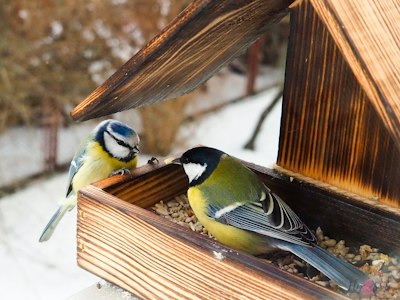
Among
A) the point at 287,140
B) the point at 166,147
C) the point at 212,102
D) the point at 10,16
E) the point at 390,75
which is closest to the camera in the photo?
the point at 390,75

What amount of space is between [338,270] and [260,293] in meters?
0.19

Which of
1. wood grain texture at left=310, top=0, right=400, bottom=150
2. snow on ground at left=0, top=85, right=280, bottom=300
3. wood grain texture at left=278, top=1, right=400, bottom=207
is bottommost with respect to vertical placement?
snow on ground at left=0, top=85, right=280, bottom=300

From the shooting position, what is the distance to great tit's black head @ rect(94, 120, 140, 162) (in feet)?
6.44

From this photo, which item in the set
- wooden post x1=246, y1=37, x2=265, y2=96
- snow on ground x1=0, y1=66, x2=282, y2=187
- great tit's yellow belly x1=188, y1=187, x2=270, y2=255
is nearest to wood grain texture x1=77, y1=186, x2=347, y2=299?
great tit's yellow belly x1=188, y1=187, x2=270, y2=255

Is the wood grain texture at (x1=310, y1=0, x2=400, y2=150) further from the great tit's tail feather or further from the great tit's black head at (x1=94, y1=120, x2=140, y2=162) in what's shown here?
the great tit's tail feather

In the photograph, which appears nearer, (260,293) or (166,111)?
(260,293)

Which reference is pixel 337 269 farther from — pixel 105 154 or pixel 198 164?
pixel 105 154

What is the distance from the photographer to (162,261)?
140 cm

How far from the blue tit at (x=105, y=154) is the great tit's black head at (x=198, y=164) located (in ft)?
1.25

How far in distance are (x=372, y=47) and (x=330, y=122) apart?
601 millimetres

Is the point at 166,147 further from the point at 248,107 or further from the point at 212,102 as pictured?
the point at 248,107

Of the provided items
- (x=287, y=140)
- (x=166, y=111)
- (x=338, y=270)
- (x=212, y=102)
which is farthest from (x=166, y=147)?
(x=338, y=270)

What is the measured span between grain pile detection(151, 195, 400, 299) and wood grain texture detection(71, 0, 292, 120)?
35cm

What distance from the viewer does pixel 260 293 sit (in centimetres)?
122
